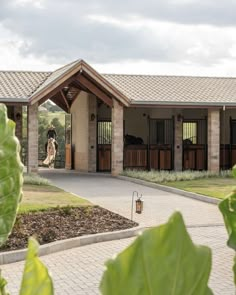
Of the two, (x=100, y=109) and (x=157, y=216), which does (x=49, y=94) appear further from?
(x=157, y=216)

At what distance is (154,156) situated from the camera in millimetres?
26922

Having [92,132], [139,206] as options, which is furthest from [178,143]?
[139,206]

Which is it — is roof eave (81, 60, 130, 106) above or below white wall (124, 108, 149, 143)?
above

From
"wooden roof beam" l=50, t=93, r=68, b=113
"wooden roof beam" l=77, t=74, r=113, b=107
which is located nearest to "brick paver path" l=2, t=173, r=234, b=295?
"wooden roof beam" l=77, t=74, r=113, b=107

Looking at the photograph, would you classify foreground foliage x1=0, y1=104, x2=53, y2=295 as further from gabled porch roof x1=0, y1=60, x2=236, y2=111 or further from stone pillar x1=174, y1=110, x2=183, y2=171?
stone pillar x1=174, y1=110, x2=183, y2=171

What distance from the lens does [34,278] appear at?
0.70m

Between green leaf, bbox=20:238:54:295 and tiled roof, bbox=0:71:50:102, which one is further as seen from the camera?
tiled roof, bbox=0:71:50:102

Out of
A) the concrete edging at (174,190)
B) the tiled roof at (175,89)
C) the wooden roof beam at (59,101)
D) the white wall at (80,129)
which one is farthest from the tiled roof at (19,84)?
the concrete edging at (174,190)

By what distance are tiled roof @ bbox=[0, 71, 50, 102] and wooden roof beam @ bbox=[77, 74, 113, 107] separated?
6.21ft

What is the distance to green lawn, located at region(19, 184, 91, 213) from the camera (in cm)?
1384

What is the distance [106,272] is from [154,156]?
86.5 feet

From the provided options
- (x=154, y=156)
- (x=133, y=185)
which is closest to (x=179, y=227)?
(x=133, y=185)

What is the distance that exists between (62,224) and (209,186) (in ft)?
28.7

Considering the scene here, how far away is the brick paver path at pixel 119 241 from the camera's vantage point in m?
8.02
